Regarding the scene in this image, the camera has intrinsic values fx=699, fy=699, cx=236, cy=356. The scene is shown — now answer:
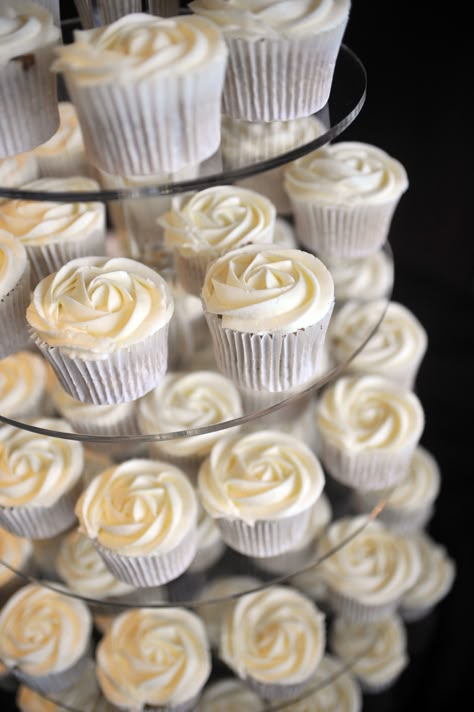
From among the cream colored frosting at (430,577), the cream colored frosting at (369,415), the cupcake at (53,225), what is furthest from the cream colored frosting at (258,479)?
the cream colored frosting at (430,577)

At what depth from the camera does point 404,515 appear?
1827 millimetres

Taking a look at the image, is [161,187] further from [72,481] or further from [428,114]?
[428,114]

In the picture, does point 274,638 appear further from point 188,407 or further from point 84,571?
point 188,407

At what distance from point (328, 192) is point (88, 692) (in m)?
1.18

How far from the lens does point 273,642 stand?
146cm

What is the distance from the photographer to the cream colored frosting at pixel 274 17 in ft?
3.03

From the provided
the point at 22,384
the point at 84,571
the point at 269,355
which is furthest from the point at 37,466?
the point at 269,355

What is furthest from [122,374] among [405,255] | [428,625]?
[405,255]

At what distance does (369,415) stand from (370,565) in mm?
402

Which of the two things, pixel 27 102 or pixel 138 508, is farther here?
pixel 138 508

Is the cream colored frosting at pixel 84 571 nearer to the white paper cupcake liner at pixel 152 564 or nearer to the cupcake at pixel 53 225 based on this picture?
the white paper cupcake liner at pixel 152 564

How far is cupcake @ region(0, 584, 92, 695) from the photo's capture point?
4.63ft

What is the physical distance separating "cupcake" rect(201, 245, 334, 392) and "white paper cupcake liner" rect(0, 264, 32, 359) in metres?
0.31

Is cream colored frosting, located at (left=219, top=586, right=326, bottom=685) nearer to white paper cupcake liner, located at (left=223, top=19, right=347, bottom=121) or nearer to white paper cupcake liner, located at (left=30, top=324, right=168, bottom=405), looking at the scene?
white paper cupcake liner, located at (left=30, top=324, right=168, bottom=405)
